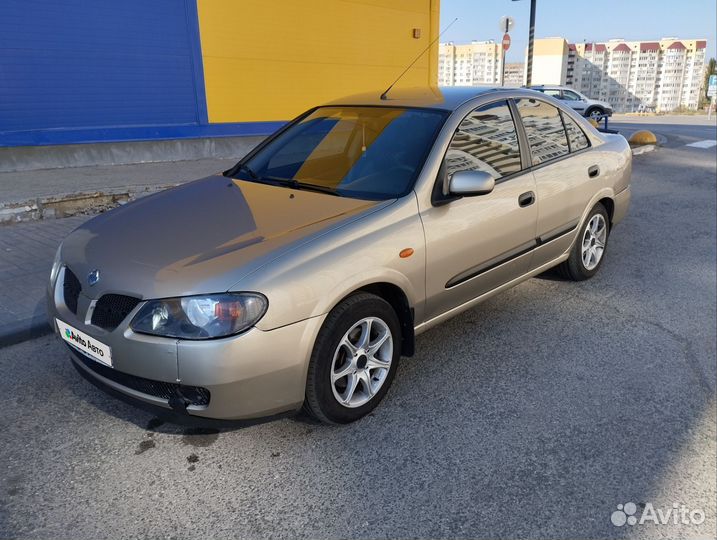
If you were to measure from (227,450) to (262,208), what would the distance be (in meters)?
1.29

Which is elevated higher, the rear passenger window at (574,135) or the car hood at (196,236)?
the rear passenger window at (574,135)

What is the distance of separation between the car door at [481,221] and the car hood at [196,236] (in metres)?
0.44

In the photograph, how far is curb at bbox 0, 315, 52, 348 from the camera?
376 cm

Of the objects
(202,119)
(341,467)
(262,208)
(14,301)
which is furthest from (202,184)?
(202,119)

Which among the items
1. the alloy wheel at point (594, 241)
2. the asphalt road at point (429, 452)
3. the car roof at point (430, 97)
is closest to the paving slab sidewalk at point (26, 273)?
the asphalt road at point (429, 452)

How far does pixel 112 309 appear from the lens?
2.57m

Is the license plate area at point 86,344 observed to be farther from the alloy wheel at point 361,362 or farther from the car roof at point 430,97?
the car roof at point 430,97

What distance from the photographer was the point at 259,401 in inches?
98.0

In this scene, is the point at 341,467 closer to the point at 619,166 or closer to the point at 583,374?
the point at 583,374

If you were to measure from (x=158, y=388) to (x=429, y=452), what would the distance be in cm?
129

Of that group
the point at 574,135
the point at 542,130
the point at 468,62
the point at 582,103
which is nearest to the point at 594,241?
the point at 574,135

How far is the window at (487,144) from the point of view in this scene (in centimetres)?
340

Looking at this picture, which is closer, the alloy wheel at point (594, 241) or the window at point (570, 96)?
the alloy wheel at point (594, 241)

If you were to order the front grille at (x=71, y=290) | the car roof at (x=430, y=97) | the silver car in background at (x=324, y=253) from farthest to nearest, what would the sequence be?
Result: 1. the car roof at (x=430, y=97)
2. the front grille at (x=71, y=290)
3. the silver car in background at (x=324, y=253)
